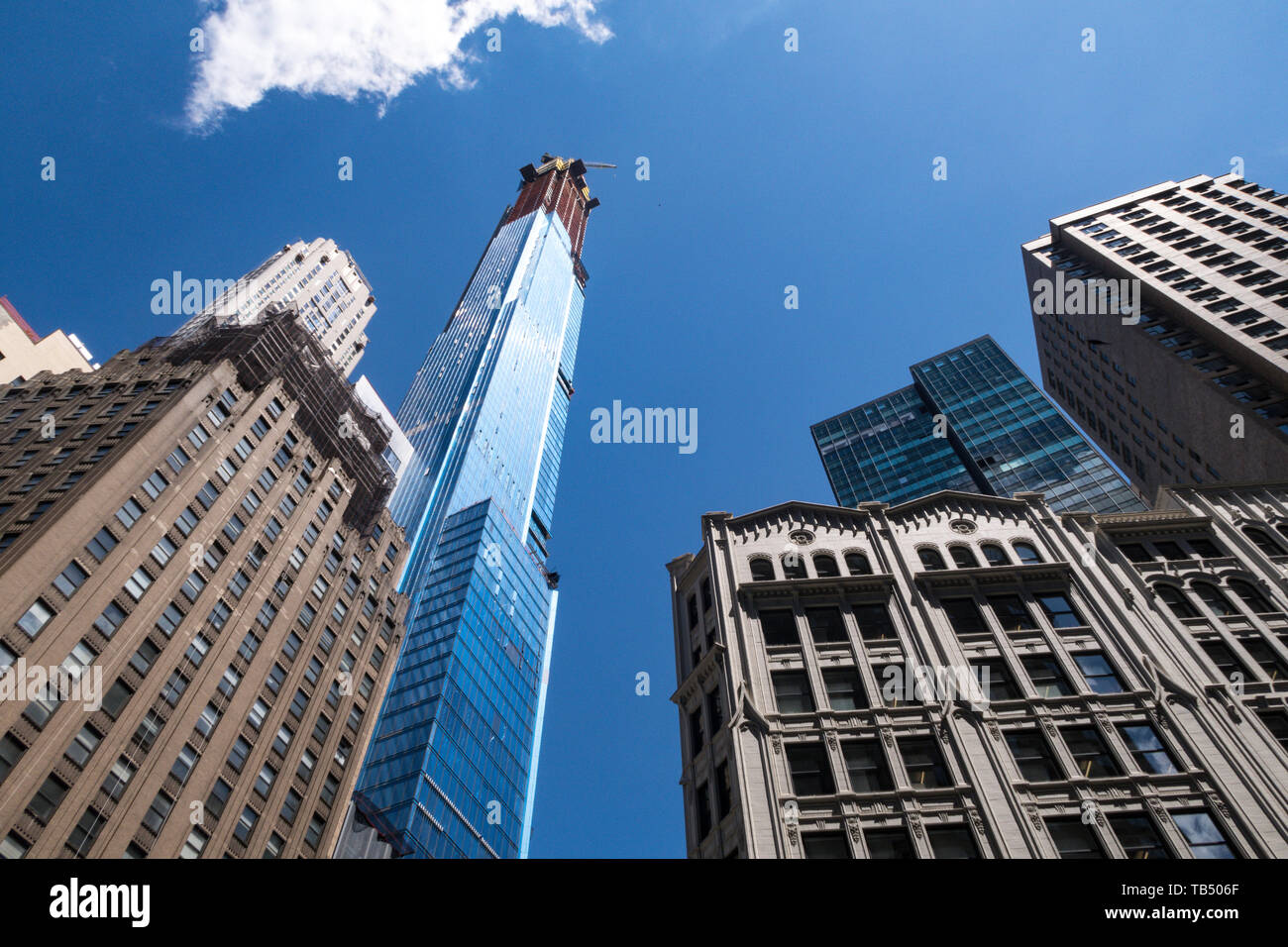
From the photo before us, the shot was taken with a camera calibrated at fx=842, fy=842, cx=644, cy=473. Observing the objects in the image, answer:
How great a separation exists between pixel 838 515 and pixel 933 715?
12339 mm

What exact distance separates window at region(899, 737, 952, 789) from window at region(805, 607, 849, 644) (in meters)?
5.16

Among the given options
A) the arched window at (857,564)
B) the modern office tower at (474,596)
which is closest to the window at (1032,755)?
the arched window at (857,564)

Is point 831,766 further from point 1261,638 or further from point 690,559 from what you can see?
point 1261,638

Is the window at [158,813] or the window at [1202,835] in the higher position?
the window at [158,813]

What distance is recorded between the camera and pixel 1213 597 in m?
34.7

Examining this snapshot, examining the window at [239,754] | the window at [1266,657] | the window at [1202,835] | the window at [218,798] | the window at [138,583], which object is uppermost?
the window at [138,583]

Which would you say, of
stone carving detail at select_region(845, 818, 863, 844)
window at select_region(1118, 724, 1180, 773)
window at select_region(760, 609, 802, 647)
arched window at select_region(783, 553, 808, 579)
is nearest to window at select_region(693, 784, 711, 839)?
stone carving detail at select_region(845, 818, 863, 844)

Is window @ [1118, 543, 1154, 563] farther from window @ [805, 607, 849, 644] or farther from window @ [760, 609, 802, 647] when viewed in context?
window @ [760, 609, 802, 647]

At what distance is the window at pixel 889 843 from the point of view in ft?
79.3

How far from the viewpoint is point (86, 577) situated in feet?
143

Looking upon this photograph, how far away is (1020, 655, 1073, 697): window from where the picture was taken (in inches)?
1157

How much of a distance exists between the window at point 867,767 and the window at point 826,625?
4926 millimetres

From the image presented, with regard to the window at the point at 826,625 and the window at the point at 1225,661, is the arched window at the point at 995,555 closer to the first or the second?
the window at the point at 1225,661
